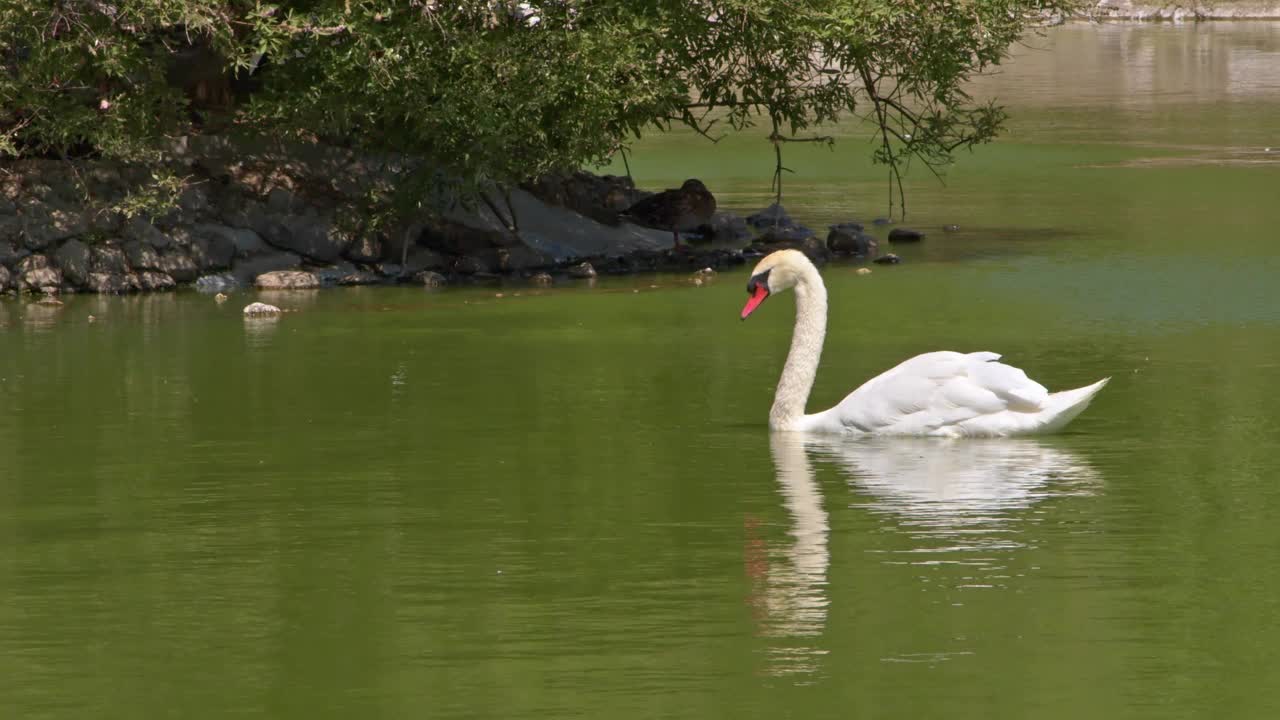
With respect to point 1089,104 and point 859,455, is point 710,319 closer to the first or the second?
point 859,455

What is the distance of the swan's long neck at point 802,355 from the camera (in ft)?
39.7

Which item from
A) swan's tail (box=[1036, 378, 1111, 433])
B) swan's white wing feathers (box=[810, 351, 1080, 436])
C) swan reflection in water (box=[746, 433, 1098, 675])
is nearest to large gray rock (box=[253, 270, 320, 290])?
swan reflection in water (box=[746, 433, 1098, 675])

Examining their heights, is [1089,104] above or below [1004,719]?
above

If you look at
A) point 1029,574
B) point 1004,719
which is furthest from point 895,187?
point 1004,719

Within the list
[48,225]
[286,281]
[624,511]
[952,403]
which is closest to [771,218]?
[286,281]

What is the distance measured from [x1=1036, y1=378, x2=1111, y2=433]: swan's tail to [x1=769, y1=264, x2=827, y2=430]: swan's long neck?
54.5 inches

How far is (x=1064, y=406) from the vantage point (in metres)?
11.4

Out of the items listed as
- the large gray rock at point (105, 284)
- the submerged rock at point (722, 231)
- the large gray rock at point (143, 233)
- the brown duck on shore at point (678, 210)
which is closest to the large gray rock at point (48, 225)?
the large gray rock at point (143, 233)

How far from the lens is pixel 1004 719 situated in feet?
22.3

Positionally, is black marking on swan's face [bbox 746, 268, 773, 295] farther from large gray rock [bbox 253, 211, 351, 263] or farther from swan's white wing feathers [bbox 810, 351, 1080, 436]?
large gray rock [bbox 253, 211, 351, 263]

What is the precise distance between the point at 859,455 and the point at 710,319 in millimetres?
6146

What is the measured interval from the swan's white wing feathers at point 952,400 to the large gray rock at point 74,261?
10.2 metres

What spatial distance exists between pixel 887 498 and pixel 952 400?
155 cm

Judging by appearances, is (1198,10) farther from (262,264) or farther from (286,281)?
(286,281)
